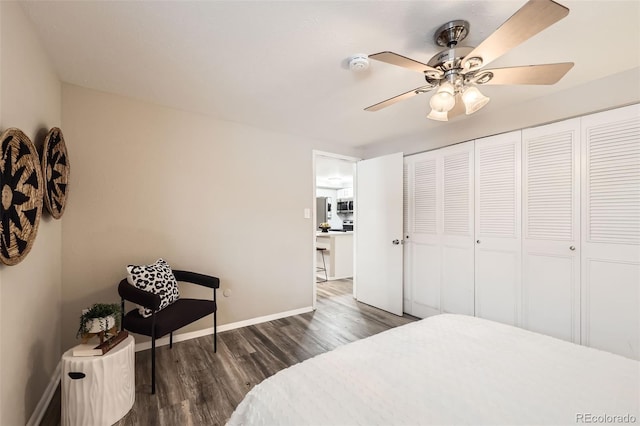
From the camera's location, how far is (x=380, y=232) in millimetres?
3584

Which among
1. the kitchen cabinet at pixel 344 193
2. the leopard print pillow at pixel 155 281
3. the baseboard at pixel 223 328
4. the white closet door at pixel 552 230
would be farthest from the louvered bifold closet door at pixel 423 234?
the kitchen cabinet at pixel 344 193

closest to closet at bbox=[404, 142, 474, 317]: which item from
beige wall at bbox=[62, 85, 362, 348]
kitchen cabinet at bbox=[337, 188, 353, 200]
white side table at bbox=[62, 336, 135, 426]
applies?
beige wall at bbox=[62, 85, 362, 348]

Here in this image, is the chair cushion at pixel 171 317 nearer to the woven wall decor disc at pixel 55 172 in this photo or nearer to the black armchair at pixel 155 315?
the black armchair at pixel 155 315

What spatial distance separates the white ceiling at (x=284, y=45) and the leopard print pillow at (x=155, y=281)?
1484mm

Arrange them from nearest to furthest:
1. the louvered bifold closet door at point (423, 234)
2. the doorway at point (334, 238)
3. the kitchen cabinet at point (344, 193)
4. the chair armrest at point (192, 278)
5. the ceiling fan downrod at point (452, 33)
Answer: the ceiling fan downrod at point (452, 33) < the chair armrest at point (192, 278) < the louvered bifold closet door at point (423, 234) < the doorway at point (334, 238) < the kitchen cabinet at point (344, 193)

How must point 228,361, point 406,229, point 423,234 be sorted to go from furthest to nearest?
point 406,229 < point 423,234 < point 228,361

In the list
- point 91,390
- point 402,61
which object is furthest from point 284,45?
point 91,390

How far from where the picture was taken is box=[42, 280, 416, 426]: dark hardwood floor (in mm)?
1687

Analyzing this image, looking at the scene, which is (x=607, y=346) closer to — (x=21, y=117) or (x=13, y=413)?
(x=13, y=413)

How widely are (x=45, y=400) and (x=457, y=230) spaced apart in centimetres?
365

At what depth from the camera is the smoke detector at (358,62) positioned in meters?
1.70

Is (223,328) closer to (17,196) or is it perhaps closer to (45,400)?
(45,400)

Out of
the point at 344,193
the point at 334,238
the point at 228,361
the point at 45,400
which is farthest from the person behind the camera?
the point at 344,193

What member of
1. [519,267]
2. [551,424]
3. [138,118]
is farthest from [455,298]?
[138,118]
